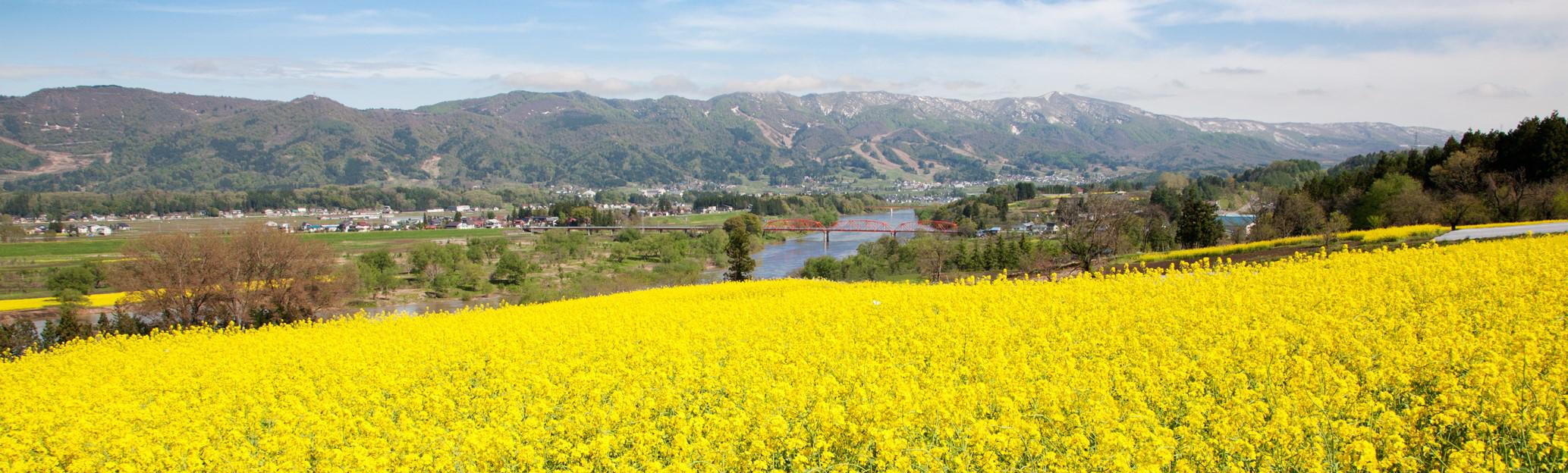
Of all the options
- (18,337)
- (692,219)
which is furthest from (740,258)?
(692,219)

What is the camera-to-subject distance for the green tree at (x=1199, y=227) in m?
47.9

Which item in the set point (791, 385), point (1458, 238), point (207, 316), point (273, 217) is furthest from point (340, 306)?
point (273, 217)

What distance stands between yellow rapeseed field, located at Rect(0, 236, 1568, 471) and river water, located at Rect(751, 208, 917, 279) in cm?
4621

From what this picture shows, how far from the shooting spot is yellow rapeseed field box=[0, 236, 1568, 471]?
202 inches

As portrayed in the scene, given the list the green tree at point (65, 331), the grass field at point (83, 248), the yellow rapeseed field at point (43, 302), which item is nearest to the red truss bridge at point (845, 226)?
the grass field at point (83, 248)

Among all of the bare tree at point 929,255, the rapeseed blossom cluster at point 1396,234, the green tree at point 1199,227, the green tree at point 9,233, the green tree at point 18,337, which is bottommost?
the bare tree at point 929,255

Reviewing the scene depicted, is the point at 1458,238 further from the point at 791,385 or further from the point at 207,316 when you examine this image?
the point at 207,316

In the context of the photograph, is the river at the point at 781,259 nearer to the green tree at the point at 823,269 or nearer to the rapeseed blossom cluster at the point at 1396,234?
the green tree at the point at 823,269

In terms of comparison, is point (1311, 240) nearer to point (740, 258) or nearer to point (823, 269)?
point (740, 258)

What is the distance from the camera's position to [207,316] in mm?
33812

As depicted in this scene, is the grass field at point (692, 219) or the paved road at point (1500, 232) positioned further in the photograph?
the grass field at point (692, 219)

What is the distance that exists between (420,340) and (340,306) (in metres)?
31.1

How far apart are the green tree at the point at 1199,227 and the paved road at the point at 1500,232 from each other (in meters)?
23.0

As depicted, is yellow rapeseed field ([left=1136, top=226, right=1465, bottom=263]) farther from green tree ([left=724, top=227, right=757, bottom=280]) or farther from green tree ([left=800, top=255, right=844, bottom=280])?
green tree ([left=800, top=255, right=844, bottom=280])
